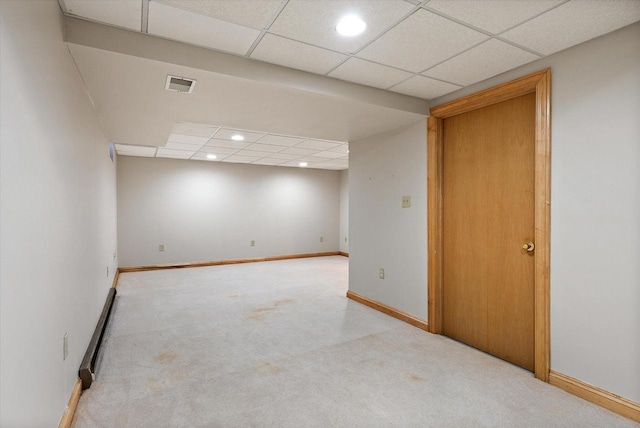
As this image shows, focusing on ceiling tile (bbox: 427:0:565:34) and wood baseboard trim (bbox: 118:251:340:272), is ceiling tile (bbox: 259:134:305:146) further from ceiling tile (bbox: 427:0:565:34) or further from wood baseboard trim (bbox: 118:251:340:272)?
wood baseboard trim (bbox: 118:251:340:272)

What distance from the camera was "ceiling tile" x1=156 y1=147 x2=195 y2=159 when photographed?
20.3 feet

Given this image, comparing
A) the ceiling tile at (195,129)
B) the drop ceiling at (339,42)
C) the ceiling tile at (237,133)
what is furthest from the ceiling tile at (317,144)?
the drop ceiling at (339,42)

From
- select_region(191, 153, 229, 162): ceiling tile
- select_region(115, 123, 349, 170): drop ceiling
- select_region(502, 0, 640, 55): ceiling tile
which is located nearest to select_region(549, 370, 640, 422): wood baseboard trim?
select_region(502, 0, 640, 55): ceiling tile

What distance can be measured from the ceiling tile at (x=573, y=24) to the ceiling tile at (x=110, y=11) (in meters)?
2.20

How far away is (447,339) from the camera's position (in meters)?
3.26

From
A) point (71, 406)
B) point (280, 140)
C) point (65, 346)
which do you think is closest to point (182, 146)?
point (280, 140)

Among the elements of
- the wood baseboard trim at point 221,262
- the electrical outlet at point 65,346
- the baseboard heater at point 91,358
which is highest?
the electrical outlet at point 65,346

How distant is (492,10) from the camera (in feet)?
6.06

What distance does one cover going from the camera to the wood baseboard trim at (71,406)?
6.05 ft

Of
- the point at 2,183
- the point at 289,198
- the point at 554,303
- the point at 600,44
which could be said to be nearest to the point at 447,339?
the point at 554,303

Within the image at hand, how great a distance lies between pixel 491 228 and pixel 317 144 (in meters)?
3.16

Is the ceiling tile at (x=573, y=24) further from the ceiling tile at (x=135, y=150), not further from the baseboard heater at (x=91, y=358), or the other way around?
the ceiling tile at (x=135, y=150)

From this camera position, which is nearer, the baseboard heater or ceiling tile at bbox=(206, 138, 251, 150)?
the baseboard heater

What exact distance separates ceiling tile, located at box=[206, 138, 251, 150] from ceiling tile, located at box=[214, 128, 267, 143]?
0.73ft
